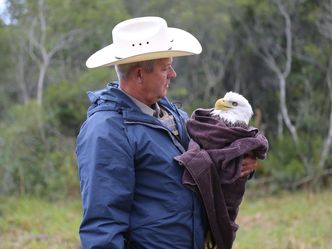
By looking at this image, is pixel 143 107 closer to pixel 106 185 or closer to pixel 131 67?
pixel 131 67

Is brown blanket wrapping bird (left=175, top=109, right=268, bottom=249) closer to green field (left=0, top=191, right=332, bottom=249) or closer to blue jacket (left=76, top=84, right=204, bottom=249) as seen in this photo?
blue jacket (left=76, top=84, right=204, bottom=249)

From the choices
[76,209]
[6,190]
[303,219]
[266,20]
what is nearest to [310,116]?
[266,20]

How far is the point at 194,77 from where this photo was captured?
19625mm

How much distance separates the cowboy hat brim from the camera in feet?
8.12

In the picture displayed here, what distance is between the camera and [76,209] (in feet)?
33.7

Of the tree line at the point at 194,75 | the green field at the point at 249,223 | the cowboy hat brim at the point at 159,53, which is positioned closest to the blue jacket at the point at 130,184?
the cowboy hat brim at the point at 159,53

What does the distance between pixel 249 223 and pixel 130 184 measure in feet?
25.2

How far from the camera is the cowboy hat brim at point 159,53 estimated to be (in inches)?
97.4

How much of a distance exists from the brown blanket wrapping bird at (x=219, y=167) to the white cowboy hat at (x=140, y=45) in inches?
14.4

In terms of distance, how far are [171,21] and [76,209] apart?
11.3 meters

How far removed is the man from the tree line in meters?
7.76

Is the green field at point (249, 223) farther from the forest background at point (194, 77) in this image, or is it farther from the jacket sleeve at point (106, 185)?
the jacket sleeve at point (106, 185)

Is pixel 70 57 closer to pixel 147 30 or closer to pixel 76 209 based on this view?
pixel 76 209

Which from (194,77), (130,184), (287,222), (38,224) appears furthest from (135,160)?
(194,77)
